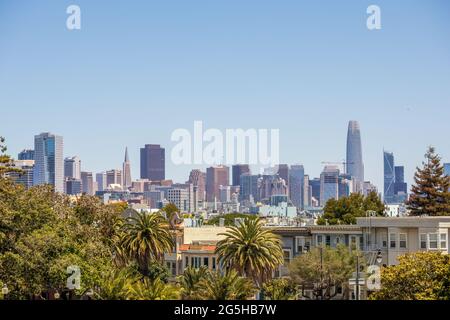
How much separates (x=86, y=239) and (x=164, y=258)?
31944 mm

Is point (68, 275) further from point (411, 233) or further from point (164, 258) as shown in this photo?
point (164, 258)

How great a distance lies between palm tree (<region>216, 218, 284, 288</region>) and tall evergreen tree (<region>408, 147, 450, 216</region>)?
42480 millimetres

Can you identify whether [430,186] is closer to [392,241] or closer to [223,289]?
[392,241]

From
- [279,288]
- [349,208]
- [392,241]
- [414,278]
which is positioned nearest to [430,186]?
[349,208]

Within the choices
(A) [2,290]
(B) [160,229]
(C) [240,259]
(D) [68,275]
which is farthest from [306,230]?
(A) [2,290]

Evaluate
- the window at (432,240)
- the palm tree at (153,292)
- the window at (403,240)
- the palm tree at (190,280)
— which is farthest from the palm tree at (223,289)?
the window at (403,240)

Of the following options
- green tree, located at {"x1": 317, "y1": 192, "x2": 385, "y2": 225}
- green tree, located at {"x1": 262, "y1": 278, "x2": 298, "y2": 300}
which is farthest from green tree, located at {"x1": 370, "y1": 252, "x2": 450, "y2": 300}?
green tree, located at {"x1": 317, "y1": 192, "x2": 385, "y2": 225}

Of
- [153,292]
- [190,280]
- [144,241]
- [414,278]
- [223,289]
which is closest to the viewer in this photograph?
[153,292]

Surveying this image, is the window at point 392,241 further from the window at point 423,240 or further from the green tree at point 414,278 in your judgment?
the green tree at point 414,278

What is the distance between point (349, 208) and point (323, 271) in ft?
127

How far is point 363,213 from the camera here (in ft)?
327

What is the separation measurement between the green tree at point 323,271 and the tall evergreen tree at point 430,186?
126ft

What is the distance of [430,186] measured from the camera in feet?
351

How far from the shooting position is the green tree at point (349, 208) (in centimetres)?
10106
